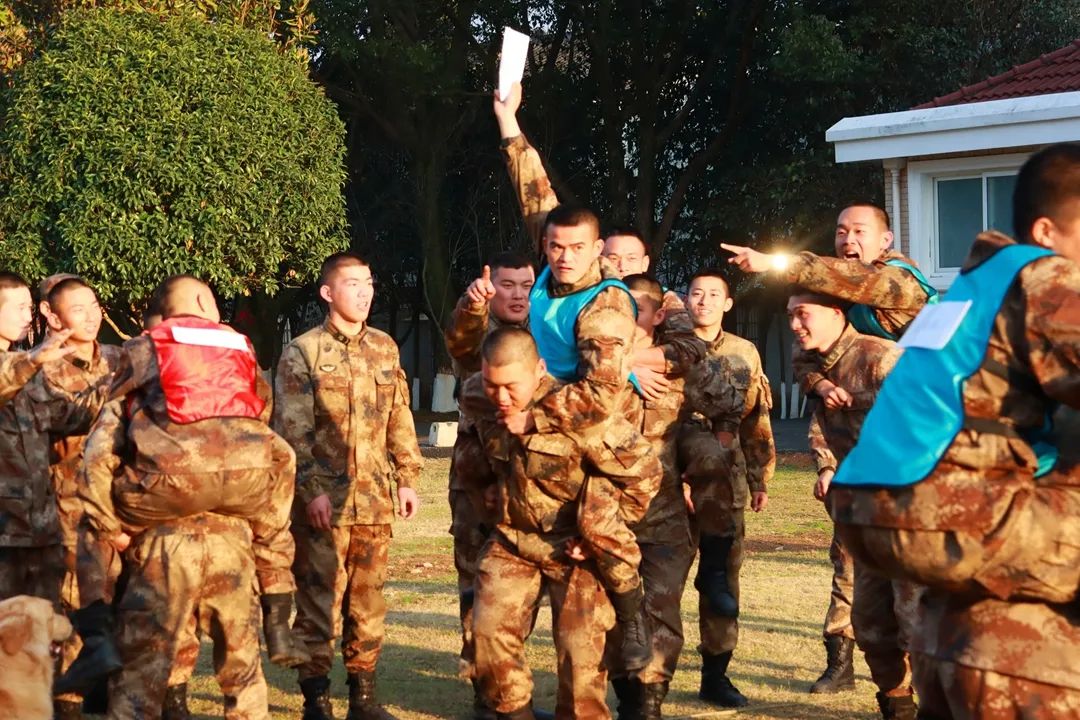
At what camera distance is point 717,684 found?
26.7ft

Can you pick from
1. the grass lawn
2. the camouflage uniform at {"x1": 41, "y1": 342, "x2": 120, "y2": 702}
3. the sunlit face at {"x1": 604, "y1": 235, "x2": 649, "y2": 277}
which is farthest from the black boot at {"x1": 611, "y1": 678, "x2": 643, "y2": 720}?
the camouflage uniform at {"x1": 41, "y1": 342, "x2": 120, "y2": 702}

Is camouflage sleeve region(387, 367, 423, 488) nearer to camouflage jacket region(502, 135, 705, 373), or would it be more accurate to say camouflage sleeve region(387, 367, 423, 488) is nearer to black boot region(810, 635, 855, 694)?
camouflage jacket region(502, 135, 705, 373)

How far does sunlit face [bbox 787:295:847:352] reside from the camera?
23.2 feet

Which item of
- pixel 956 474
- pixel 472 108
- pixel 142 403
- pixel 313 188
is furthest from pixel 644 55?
pixel 956 474

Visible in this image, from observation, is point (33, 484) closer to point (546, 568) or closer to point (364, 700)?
point (364, 700)

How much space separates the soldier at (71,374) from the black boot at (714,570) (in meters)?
3.28

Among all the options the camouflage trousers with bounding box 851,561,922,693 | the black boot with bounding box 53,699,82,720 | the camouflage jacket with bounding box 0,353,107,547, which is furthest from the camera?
the camouflage jacket with bounding box 0,353,107,547

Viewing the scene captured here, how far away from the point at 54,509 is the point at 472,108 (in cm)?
2310

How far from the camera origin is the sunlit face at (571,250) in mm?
6504

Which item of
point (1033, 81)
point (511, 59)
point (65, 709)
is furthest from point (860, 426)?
point (1033, 81)

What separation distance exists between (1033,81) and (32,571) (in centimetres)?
1556

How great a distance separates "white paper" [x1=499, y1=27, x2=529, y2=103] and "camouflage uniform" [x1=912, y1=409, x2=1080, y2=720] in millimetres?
3691

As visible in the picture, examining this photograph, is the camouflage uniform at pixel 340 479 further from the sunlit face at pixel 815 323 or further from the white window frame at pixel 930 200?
the white window frame at pixel 930 200

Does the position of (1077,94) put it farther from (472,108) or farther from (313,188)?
(472,108)
